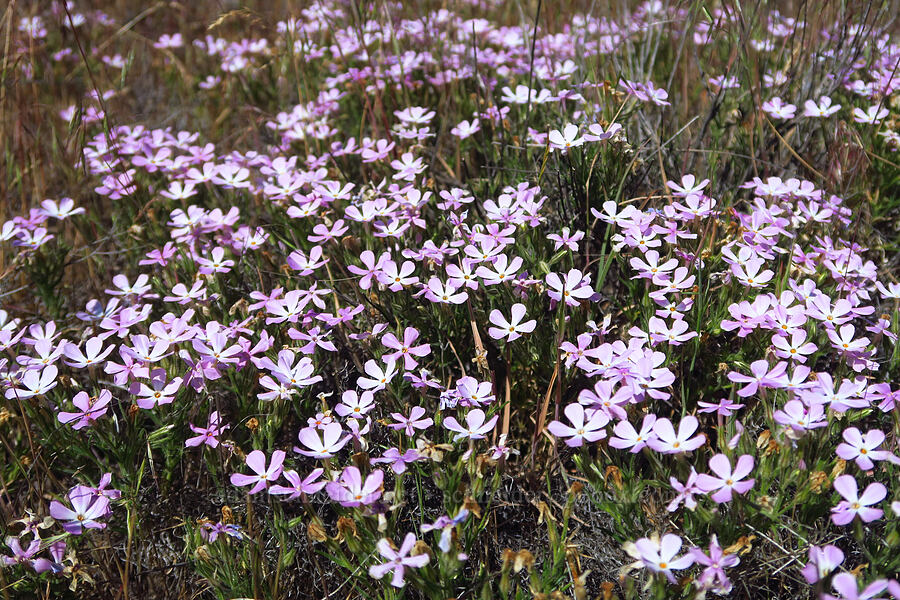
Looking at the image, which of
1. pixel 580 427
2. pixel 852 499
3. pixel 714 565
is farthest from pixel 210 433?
pixel 852 499

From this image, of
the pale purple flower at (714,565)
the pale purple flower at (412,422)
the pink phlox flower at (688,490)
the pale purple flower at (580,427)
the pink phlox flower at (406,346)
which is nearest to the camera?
the pale purple flower at (714,565)

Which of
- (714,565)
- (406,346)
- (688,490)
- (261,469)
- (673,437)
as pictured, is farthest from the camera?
(406,346)

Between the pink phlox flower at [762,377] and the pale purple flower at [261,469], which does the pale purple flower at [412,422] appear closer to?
the pale purple flower at [261,469]

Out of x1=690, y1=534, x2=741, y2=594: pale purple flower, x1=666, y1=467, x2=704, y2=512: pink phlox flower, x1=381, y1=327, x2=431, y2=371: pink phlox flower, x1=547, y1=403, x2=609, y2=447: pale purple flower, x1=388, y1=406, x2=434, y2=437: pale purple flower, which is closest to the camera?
x1=690, y1=534, x2=741, y2=594: pale purple flower

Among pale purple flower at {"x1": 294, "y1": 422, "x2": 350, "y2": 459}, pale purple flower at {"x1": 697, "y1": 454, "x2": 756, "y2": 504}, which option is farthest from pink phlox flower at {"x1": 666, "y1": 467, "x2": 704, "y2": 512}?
pale purple flower at {"x1": 294, "y1": 422, "x2": 350, "y2": 459}

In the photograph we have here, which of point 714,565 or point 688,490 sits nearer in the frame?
point 714,565

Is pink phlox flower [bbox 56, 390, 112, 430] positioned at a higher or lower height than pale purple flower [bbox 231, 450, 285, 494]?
higher

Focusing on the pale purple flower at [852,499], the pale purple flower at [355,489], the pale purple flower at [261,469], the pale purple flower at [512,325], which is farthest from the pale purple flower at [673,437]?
the pale purple flower at [261,469]

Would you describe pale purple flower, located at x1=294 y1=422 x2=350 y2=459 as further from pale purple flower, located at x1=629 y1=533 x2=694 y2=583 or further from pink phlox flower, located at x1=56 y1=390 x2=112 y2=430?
pale purple flower, located at x1=629 y1=533 x2=694 y2=583

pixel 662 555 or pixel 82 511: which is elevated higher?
pixel 662 555

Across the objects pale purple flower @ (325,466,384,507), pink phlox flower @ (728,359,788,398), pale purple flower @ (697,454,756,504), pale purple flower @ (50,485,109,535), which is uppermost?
pink phlox flower @ (728,359,788,398)

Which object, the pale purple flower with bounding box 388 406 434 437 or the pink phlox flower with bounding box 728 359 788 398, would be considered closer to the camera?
the pink phlox flower with bounding box 728 359 788 398

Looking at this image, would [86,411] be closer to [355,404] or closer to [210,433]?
[210,433]
